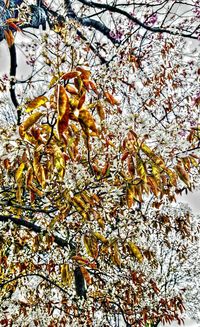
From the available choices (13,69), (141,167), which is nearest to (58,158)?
(141,167)

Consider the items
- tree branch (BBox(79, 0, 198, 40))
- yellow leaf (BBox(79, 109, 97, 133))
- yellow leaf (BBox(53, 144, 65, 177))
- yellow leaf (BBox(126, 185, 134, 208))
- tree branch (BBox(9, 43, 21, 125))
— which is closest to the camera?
yellow leaf (BBox(79, 109, 97, 133))

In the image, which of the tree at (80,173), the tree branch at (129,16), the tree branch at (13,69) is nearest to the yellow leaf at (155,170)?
the tree at (80,173)

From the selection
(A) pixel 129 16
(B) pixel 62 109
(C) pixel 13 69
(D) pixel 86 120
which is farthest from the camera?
(A) pixel 129 16

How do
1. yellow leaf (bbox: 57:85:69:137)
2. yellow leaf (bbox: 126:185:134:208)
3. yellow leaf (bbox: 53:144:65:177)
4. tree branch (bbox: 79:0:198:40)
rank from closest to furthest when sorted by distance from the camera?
1. yellow leaf (bbox: 57:85:69:137)
2. yellow leaf (bbox: 53:144:65:177)
3. yellow leaf (bbox: 126:185:134:208)
4. tree branch (bbox: 79:0:198:40)

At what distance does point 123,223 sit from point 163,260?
34.6 ft

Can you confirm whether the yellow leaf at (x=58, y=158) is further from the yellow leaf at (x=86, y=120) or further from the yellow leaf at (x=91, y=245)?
the yellow leaf at (x=91, y=245)

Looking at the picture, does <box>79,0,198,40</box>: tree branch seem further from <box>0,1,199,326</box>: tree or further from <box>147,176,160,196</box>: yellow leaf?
<box>147,176,160,196</box>: yellow leaf

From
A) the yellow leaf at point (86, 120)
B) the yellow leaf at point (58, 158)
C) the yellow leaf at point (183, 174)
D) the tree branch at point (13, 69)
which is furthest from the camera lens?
the tree branch at point (13, 69)

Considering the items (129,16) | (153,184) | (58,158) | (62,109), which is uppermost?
(129,16)

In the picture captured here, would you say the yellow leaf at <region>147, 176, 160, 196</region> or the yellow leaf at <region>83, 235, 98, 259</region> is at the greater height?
the yellow leaf at <region>147, 176, 160, 196</region>

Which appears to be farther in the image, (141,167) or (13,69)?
(13,69)

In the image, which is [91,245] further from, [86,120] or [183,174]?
[86,120]

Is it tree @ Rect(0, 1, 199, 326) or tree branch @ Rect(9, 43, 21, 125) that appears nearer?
tree @ Rect(0, 1, 199, 326)

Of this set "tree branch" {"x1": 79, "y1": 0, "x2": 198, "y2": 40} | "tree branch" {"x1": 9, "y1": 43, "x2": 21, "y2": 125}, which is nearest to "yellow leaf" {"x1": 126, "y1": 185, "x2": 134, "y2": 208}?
"tree branch" {"x1": 9, "y1": 43, "x2": 21, "y2": 125}
